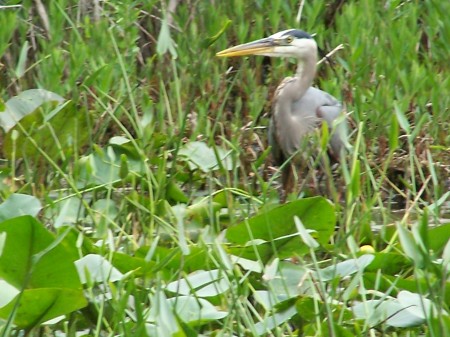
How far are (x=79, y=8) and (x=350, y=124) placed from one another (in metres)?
1.41

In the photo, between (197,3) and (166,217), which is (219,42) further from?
(166,217)

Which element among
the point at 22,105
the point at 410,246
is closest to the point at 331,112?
the point at 22,105

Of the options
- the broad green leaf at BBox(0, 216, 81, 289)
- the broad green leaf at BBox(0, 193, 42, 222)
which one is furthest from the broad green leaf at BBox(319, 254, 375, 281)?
the broad green leaf at BBox(0, 193, 42, 222)

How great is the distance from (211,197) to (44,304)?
0.56 m

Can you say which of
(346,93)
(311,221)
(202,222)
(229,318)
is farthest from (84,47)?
(229,318)

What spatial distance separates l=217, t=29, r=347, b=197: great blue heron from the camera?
5031mm

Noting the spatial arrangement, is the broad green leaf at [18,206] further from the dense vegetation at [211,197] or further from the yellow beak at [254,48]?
the yellow beak at [254,48]

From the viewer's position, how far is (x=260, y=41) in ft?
16.9

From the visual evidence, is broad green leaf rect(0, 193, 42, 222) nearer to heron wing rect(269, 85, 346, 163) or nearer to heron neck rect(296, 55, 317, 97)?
heron wing rect(269, 85, 346, 163)

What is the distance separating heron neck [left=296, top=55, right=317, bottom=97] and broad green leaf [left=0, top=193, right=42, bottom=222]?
275cm

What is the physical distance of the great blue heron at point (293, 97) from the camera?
5031mm

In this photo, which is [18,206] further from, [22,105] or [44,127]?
[22,105]

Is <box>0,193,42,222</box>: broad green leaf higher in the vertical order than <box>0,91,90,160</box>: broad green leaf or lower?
higher

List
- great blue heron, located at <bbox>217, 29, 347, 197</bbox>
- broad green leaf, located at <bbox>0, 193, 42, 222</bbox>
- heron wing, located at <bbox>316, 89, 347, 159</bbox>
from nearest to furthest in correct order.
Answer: broad green leaf, located at <bbox>0, 193, 42, 222</bbox>, heron wing, located at <bbox>316, 89, 347, 159</bbox>, great blue heron, located at <bbox>217, 29, 347, 197</bbox>
